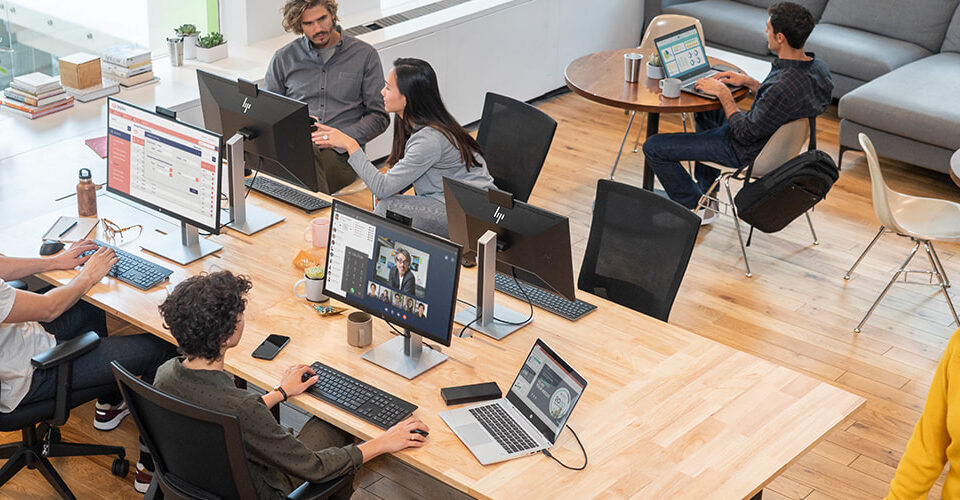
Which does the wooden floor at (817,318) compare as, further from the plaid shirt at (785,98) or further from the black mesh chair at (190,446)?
the black mesh chair at (190,446)

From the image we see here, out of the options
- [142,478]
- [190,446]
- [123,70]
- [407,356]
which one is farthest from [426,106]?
[123,70]

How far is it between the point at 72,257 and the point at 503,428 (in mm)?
1871

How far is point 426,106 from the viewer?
4344mm

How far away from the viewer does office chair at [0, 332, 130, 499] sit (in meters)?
3.53

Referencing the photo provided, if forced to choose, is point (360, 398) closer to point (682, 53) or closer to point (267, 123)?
point (267, 123)

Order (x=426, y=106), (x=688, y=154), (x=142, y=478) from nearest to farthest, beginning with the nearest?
(x=142, y=478) → (x=426, y=106) → (x=688, y=154)

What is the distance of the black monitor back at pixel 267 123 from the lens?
4117 mm

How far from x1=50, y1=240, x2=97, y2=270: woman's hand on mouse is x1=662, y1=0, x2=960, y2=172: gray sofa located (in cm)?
494

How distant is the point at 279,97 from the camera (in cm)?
412

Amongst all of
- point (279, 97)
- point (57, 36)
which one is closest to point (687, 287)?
point (279, 97)

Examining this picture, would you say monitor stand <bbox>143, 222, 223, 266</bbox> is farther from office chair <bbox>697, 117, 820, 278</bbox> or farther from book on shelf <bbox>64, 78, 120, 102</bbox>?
office chair <bbox>697, 117, 820, 278</bbox>

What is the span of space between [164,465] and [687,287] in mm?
3237

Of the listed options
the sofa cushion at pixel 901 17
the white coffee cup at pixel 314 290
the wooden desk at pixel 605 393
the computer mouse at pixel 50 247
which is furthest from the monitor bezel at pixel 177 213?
the sofa cushion at pixel 901 17

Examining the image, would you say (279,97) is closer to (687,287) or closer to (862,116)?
(687,287)
